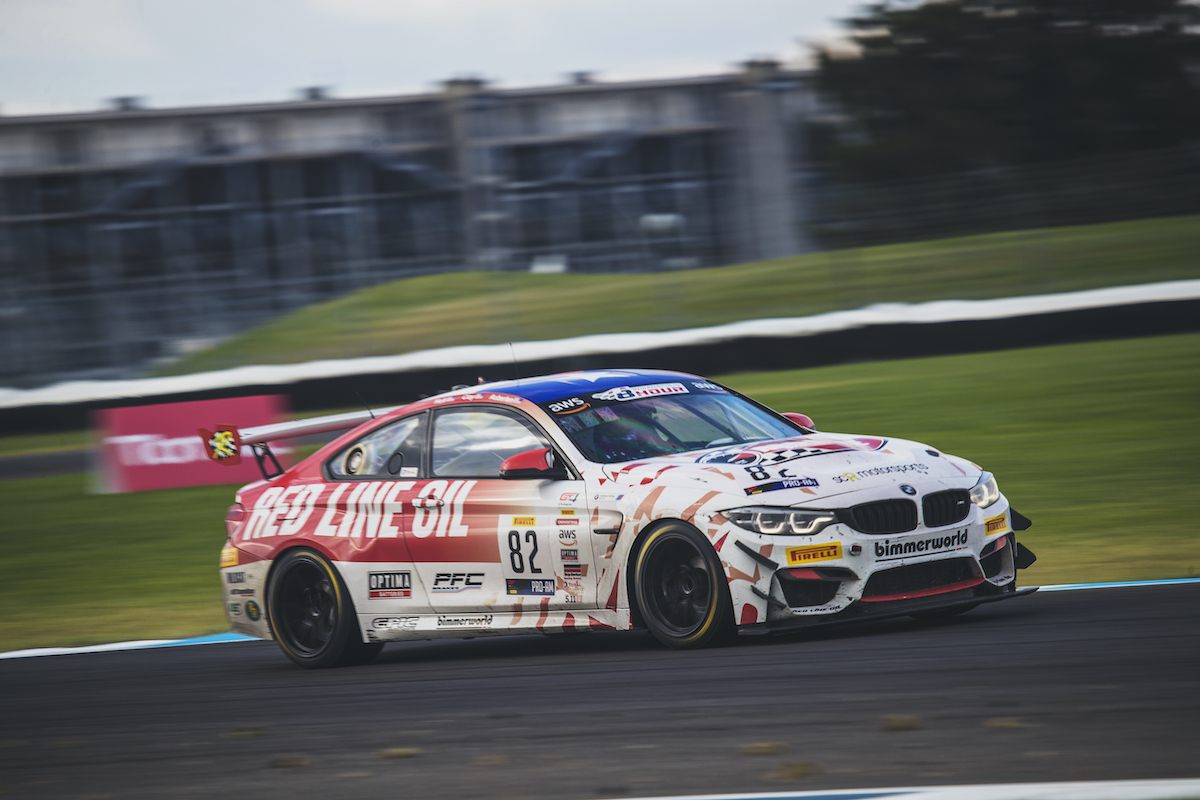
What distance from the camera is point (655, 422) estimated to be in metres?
7.30

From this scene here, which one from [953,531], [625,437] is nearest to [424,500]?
[625,437]

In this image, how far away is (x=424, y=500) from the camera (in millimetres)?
7562

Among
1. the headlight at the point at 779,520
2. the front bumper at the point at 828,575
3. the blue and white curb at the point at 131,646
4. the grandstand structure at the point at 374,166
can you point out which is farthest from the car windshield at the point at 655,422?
the grandstand structure at the point at 374,166

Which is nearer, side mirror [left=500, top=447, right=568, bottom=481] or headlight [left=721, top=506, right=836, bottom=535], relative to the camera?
headlight [left=721, top=506, right=836, bottom=535]

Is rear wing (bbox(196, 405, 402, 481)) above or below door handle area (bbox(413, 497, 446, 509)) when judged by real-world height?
above

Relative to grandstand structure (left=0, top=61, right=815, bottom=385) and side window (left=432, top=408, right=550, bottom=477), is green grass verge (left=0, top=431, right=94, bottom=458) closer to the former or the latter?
side window (left=432, top=408, right=550, bottom=477)

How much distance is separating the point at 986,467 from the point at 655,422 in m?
7.03

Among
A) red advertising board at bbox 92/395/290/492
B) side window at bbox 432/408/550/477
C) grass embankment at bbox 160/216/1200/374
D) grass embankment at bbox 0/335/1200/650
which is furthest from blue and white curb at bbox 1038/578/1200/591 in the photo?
grass embankment at bbox 160/216/1200/374

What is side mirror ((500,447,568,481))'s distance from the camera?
6.94 m

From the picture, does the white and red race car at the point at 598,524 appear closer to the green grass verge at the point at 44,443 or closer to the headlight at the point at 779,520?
the headlight at the point at 779,520

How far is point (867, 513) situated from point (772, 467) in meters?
0.47

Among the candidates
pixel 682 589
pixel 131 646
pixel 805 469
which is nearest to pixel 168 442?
pixel 131 646

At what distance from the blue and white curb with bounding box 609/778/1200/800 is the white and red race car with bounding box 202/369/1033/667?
2260 mm

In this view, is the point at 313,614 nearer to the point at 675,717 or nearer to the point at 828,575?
the point at 828,575
